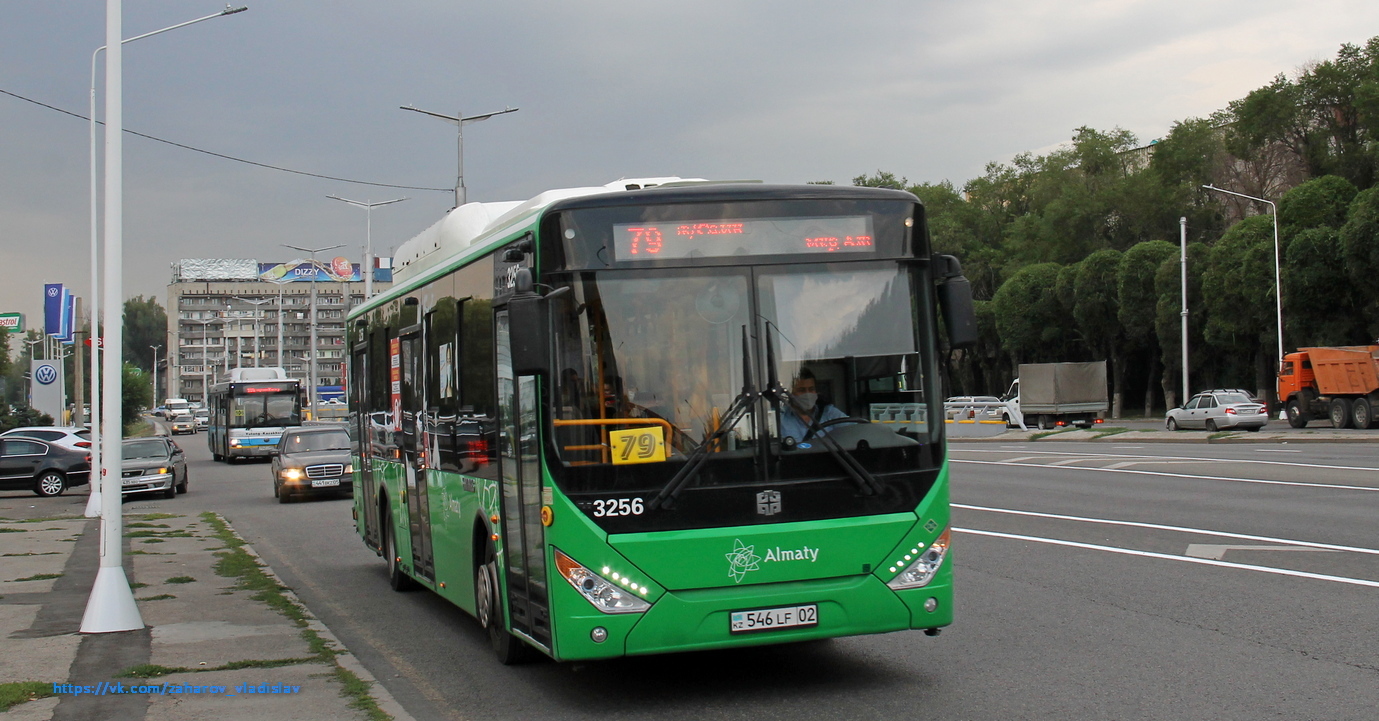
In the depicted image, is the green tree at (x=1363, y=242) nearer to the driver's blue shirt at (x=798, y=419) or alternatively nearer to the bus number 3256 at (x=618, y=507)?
the driver's blue shirt at (x=798, y=419)

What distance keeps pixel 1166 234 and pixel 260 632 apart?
246 ft

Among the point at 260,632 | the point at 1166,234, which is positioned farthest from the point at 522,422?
the point at 1166,234

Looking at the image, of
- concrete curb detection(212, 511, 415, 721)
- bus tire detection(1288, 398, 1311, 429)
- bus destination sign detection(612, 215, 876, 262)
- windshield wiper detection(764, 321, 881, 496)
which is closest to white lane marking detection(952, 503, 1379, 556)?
windshield wiper detection(764, 321, 881, 496)

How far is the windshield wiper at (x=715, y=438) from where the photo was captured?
6969 millimetres

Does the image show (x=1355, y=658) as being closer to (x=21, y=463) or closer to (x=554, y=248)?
(x=554, y=248)

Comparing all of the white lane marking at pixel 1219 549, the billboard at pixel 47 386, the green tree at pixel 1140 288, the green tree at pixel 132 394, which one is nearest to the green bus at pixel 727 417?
the white lane marking at pixel 1219 549

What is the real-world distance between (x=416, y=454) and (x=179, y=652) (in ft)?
8.33

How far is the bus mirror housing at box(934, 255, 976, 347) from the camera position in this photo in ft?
23.8

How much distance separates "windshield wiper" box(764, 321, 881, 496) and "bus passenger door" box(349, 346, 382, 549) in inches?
277

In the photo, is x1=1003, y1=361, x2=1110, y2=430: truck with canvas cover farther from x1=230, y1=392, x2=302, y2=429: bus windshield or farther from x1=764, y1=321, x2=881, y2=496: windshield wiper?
x1=764, y1=321, x2=881, y2=496: windshield wiper

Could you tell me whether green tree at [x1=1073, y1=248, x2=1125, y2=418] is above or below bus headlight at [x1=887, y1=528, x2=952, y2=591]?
above

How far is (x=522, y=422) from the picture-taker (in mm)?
7535

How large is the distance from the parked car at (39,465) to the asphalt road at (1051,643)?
60.8 ft

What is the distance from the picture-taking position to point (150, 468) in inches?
1194
